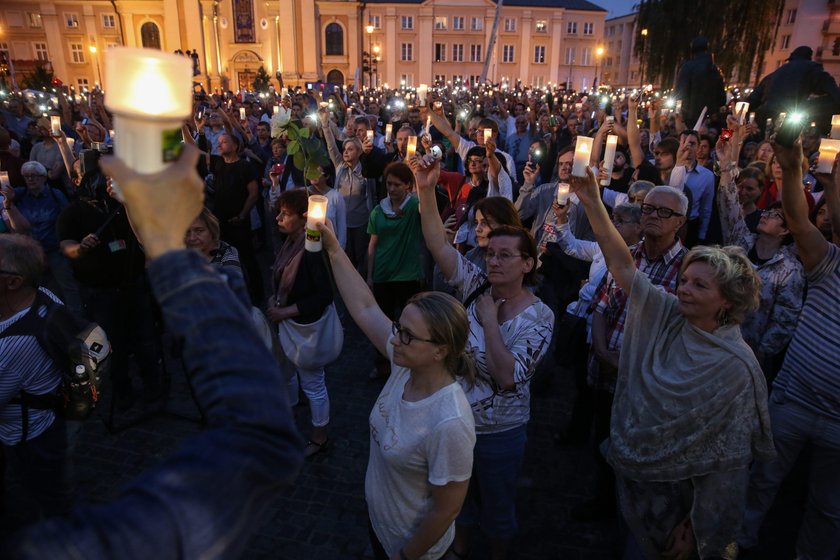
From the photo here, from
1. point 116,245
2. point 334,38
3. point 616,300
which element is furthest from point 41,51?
point 616,300

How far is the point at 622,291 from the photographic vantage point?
3.40 metres

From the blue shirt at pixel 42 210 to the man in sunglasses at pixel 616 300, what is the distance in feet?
18.6

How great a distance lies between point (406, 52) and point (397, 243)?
61280 mm

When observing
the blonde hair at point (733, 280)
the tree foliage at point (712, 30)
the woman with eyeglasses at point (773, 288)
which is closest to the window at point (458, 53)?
the tree foliage at point (712, 30)

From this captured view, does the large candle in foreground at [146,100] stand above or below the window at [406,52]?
below

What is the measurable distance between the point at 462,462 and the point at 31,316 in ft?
8.21

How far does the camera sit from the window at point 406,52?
6072 centimetres

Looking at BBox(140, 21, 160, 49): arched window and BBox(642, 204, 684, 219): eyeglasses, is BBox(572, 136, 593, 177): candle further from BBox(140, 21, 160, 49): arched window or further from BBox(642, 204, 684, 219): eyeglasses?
BBox(140, 21, 160, 49): arched window

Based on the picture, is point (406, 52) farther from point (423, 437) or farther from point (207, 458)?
point (207, 458)

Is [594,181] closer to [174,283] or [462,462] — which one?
[462,462]

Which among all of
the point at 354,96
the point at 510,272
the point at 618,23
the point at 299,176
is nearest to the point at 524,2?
the point at 618,23

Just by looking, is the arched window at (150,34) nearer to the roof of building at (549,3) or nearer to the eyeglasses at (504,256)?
the roof of building at (549,3)

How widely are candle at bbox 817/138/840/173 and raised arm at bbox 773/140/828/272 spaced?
0.36 ft

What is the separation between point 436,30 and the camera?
6100 centimetres
